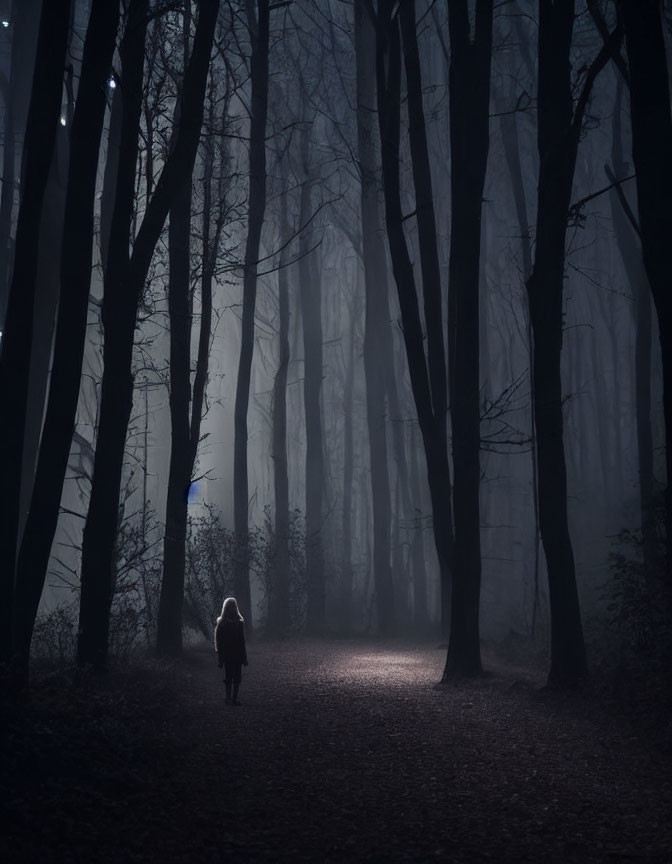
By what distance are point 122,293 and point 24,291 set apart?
2.63 meters

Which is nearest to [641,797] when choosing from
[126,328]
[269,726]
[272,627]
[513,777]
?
[513,777]

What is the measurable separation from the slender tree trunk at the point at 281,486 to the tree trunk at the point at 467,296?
882 centimetres

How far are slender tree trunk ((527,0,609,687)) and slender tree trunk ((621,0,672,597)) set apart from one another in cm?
216

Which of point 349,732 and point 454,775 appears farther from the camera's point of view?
point 349,732

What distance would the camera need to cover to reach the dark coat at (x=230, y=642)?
11612 mm

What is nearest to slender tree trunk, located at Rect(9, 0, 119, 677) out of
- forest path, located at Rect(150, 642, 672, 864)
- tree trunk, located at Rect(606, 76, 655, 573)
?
forest path, located at Rect(150, 642, 672, 864)

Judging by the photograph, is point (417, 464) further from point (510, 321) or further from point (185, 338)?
point (185, 338)

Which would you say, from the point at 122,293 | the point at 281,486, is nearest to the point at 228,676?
the point at 122,293

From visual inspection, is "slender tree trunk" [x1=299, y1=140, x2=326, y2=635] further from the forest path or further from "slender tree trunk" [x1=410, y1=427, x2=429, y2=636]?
the forest path

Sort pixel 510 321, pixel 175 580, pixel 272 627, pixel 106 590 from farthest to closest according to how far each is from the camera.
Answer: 1. pixel 510 321
2. pixel 272 627
3. pixel 175 580
4. pixel 106 590

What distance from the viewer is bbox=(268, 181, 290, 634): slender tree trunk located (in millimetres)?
23906

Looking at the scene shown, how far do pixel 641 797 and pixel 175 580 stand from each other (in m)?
11.2

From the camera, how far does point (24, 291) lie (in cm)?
850

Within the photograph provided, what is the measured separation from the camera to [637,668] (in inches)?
388
